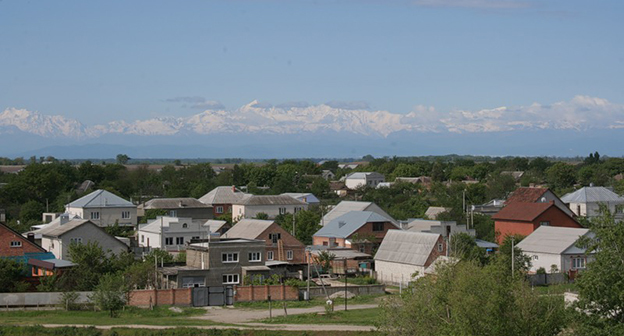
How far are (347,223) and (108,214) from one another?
22615mm

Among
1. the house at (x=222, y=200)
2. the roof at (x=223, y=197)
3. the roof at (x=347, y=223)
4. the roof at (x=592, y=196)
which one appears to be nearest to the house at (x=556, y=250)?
the roof at (x=347, y=223)

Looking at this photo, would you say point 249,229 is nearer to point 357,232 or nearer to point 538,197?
point 357,232

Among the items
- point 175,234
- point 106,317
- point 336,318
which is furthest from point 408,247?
point 106,317

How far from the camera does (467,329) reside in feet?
95.4

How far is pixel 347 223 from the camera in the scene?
6788cm

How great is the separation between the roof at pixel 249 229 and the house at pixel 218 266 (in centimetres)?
767

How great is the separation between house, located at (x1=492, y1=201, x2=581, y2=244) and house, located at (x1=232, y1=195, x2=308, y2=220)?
26.5m

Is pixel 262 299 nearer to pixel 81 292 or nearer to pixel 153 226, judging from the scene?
pixel 81 292

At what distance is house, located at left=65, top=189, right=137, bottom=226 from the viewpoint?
3009 inches

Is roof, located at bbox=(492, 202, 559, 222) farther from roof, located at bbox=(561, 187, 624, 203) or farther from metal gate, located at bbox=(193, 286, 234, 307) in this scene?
metal gate, located at bbox=(193, 286, 234, 307)

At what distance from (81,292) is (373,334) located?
1622 centimetres

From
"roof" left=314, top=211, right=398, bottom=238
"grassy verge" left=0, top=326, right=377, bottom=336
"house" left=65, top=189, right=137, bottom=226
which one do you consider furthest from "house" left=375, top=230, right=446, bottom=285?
"house" left=65, top=189, right=137, bottom=226

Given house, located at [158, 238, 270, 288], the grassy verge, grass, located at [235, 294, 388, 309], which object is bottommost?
grass, located at [235, 294, 388, 309]

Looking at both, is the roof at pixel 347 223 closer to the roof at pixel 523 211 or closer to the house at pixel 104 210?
the roof at pixel 523 211
